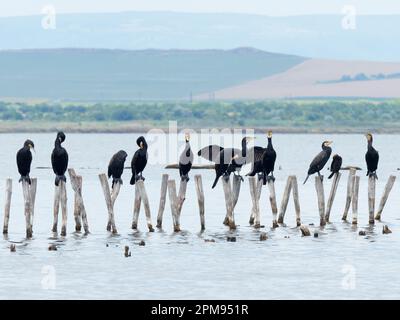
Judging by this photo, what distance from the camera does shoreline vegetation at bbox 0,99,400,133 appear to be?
577ft

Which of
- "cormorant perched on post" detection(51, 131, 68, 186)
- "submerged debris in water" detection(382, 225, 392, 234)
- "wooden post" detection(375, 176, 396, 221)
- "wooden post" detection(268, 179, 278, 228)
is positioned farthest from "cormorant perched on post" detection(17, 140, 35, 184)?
"wooden post" detection(375, 176, 396, 221)

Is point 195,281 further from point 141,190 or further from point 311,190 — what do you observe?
point 311,190

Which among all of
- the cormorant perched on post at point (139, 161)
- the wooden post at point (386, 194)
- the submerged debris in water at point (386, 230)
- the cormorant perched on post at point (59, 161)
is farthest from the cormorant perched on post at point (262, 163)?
the cormorant perched on post at point (59, 161)

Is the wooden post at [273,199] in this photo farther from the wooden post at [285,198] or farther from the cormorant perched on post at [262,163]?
the wooden post at [285,198]

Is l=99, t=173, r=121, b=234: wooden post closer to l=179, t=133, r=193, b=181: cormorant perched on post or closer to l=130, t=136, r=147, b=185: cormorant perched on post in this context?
l=130, t=136, r=147, b=185: cormorant perched on post

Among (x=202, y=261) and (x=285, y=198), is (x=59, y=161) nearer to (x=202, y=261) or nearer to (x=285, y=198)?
(x=202, y=261)

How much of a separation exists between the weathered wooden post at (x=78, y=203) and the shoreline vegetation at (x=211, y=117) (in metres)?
134

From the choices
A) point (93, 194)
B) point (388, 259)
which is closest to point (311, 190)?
point (93, 194)

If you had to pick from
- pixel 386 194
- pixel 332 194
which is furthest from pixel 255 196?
pixel 386 194

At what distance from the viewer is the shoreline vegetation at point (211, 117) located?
175875mm

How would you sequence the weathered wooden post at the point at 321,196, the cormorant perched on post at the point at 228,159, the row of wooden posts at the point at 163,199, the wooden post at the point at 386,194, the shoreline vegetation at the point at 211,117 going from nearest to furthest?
the row of wooden posts at the point at 163,199 < the cormorant perched on post at the point at 228,159 < the weathered wooden post at the point at 321,196 < the wooden post at the point at 386,194 < the shoreline vegetation at the point at 211,117

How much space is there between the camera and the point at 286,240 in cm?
3438
